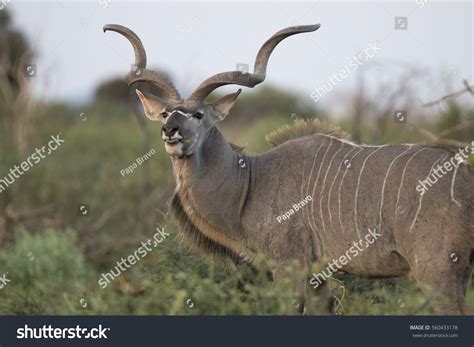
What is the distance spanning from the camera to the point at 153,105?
5.87 metres

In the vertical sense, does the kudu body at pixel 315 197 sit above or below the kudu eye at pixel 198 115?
below

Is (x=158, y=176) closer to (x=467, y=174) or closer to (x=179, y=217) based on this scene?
(x=179, y=217)

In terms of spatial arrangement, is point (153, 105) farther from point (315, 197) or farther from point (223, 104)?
point (315, 197)

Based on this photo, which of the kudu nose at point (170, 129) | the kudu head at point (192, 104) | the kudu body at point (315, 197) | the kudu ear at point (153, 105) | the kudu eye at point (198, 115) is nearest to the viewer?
the kudu body at point (315, 197)

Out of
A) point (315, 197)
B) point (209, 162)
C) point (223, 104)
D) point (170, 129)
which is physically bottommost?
point (315, 197)

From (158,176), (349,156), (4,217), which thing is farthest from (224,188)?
(158,176)

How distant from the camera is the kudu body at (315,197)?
4864 millimetres

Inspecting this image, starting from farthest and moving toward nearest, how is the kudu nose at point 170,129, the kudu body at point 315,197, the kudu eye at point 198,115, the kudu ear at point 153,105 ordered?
1. the kudu ear at point 153,105
2. the kudu eye at point 198,115
3. the kudu nose at point 170,129
4. the kudu body at point 315,197

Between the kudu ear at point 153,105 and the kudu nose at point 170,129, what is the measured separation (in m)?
0.41

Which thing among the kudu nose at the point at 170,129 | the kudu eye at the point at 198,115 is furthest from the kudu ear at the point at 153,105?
the kudu nose at the point at 170,129

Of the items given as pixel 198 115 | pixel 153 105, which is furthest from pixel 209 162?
pixel 153 105

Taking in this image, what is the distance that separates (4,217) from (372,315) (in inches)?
242

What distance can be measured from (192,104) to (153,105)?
0.34 metres

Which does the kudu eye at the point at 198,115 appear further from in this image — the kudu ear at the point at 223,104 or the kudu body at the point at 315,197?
the kudu ear at the point at 223,104
